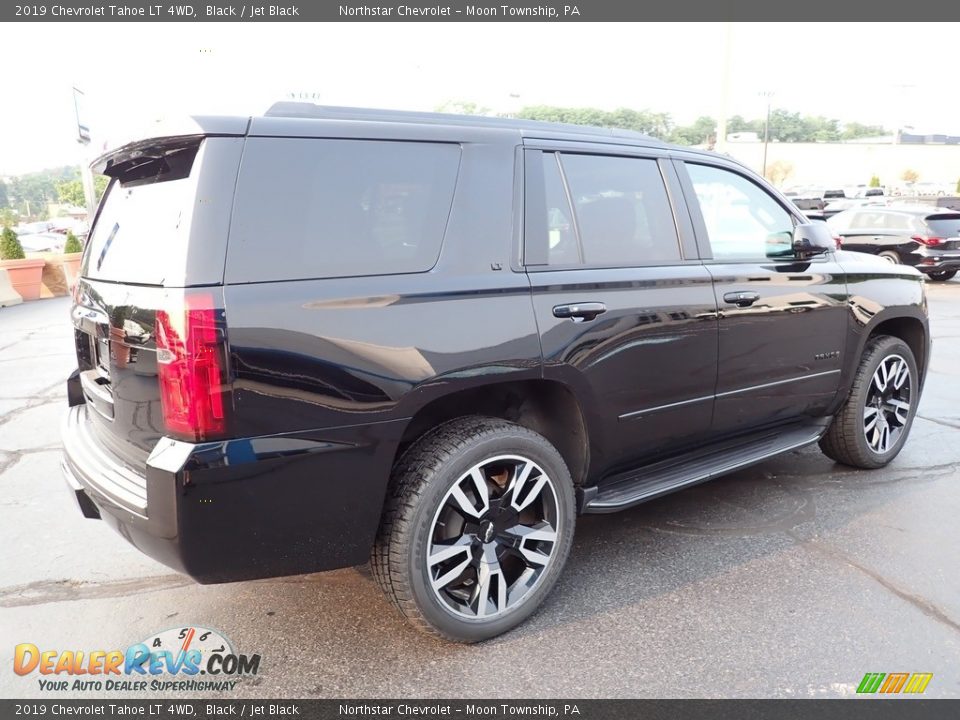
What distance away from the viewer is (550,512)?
2871 millimetres

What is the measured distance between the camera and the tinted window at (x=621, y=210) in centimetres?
307

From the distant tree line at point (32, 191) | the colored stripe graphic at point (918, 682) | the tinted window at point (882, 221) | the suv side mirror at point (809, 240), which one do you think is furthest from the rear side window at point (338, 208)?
the distant tree line at point (32, 191)

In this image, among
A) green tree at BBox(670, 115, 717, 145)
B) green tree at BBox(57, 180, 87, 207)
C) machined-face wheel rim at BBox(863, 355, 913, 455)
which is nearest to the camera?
machined-face wheel rim at BBox(863, 355, 913, 455)

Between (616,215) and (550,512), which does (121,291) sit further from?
(616,215)

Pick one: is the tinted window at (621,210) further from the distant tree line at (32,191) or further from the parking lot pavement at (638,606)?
the distant tree line at (32,191)

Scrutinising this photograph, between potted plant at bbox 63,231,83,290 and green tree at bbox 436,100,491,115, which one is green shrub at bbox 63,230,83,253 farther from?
green tree at bbox 436,100,491,115

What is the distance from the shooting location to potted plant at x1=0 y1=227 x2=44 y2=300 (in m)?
14.2

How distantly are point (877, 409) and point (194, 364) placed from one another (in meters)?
4.06

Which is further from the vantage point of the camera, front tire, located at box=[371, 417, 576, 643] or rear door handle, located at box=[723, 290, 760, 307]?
rear door handle, located at box=[723, 290, 760, 307]

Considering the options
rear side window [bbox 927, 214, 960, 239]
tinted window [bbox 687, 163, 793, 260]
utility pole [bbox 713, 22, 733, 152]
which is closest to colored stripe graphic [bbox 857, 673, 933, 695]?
tinted window [bbox 687, 163, 793, 260]

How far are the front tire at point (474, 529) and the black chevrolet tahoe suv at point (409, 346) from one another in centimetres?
1

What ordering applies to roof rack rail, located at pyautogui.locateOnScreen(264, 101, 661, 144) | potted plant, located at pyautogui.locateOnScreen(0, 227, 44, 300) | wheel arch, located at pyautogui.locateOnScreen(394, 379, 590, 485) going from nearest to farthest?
roof rack rail, located at pyautogui.locateOnScreen(264, 101, 661, 144) → wheel arch, located at pyautogui.locateOnScreen(394, 379, 590, 485) → potted plant, located at pyautogui.locateOnScreen(0, 227, 44, 300)

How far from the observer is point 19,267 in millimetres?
14188

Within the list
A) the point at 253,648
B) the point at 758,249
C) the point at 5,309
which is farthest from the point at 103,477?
the point at 5,309
